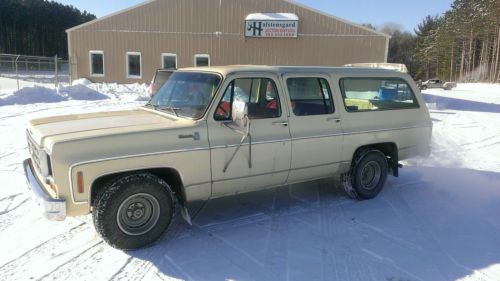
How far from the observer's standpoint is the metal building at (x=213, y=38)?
2433 centimetres

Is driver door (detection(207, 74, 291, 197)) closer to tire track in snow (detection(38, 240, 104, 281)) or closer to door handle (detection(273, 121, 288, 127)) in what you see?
Answer: door handle (detection(273, 121, 288, 127))

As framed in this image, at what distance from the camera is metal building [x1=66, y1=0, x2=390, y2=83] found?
24.3 metres

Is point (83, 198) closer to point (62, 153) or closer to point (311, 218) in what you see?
point (62, 153)

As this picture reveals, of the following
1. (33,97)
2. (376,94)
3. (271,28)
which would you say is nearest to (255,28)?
(271,28)

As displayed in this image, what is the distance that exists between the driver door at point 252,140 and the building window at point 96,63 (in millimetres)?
23643

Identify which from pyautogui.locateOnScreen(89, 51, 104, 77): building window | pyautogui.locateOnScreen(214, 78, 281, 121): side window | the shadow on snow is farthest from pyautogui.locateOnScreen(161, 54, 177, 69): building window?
pyautogui.locateOnScreen(214, 78, 281, 121): side window

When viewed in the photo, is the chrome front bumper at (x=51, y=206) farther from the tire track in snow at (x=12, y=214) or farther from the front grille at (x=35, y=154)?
the tire track in snow at (x=12, y=214)

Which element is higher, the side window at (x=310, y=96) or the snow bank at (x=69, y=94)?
the side window at (x=310, y=96)

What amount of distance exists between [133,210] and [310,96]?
104 inches

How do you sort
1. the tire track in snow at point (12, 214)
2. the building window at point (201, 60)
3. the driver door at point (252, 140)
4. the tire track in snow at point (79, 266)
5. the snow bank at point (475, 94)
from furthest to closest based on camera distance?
1. the snow bank at point (475, 94)
2. the building window at point (201, 60)
3. the tire track in snow at point (12, 214)
4. the driver door at point (252, 140)
5. the tire track in snow at point (79, 266)

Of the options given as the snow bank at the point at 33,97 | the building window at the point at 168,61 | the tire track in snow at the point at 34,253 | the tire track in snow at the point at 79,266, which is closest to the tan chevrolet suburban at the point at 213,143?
the tire track in snow at the point at 79,266

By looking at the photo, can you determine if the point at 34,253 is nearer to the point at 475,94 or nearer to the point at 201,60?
the point at 201,60

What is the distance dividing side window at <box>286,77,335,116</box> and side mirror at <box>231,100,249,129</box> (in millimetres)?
916

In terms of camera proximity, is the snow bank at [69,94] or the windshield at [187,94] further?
the snow bank at [69,94]
